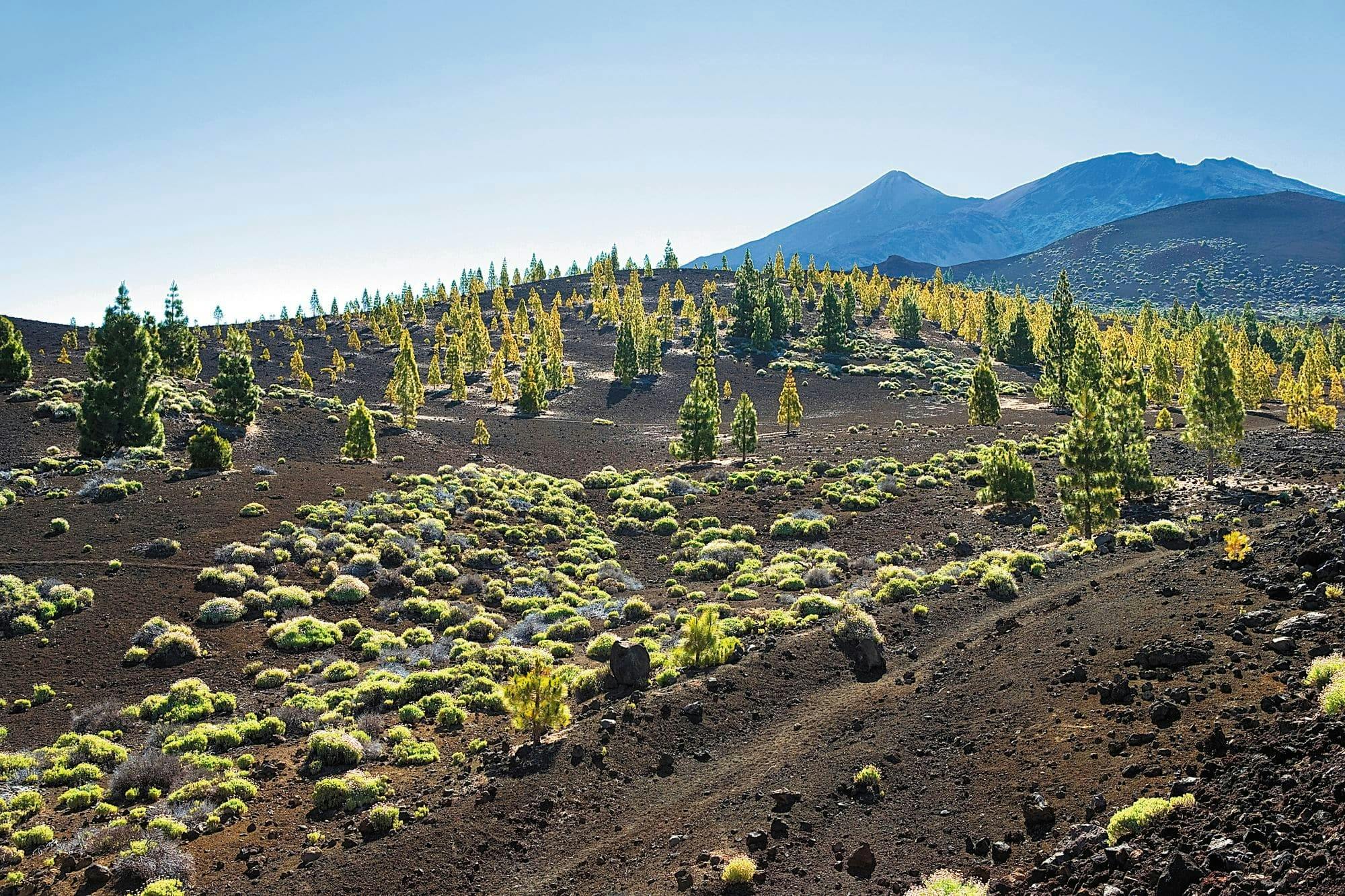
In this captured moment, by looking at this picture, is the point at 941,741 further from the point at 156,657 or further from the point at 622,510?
the point at 622,510

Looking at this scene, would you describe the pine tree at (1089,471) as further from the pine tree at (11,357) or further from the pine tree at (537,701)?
the pine tree at (11,357)

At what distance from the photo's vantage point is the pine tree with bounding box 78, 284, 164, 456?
4684 cm

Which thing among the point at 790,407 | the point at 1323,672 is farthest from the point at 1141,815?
the point at 790,407

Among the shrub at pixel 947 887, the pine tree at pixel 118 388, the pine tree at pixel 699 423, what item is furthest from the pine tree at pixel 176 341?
the shrub at pixel 947 887

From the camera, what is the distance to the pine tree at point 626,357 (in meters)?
113

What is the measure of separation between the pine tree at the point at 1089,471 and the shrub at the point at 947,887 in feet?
83.6

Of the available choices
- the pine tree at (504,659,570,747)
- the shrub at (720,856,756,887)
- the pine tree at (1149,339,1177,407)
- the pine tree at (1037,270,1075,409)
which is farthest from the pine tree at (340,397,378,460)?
the pine tree at (1149,339,1177,407)

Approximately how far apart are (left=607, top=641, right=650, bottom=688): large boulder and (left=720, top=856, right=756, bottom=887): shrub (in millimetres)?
8467

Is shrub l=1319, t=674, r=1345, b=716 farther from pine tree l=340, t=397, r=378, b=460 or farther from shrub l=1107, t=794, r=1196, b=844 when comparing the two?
pine tree l=340, t=397, r=378, b=460

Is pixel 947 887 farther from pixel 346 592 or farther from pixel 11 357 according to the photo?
pixel 11 357

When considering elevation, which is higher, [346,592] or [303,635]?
[346,592]

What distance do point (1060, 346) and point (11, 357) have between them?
97226 millimetres

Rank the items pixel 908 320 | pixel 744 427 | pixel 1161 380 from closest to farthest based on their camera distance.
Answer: pixel 744 427
pixel 1161 380
pixel 908 320

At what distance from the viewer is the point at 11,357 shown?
60812mm
